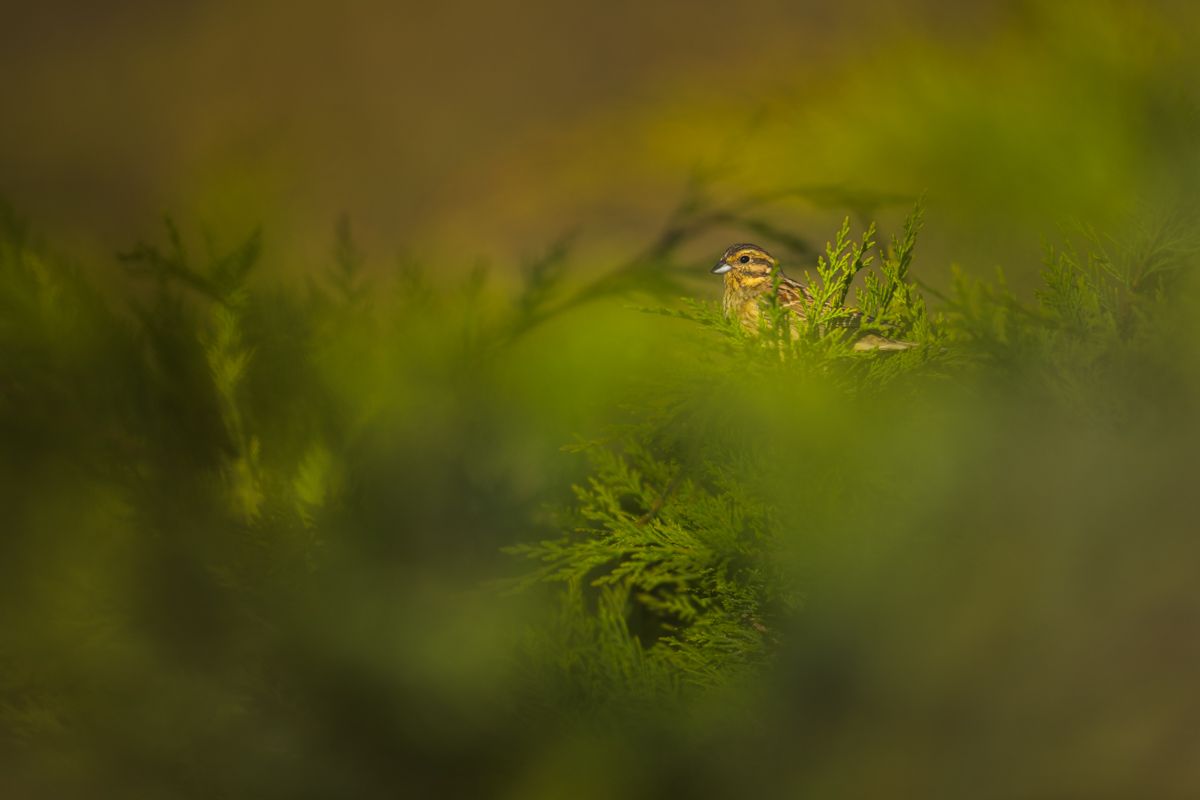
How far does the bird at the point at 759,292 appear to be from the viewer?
0.92 ft

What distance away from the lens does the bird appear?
0.92ft

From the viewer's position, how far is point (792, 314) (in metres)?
0.29

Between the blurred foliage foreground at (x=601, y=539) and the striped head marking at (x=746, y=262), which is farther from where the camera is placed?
the striped head marking at (x=746, y=262)

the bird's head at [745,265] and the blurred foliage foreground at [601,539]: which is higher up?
the bird's head at [745,265]

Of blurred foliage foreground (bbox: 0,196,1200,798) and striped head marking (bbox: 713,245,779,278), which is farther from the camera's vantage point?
striped head marking (bbox: 713,245,779,278)

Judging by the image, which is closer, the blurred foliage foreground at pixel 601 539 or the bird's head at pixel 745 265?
the blurred foliage foreground at pixel 601 539

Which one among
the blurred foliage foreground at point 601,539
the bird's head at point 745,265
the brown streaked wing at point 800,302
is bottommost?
the blurred foliage foreground at point 601,539

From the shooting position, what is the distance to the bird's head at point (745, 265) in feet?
1.15

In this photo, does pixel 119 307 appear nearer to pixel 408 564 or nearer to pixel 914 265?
pixel 408 564

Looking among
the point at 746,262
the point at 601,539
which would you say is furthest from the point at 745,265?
the point at 601,539

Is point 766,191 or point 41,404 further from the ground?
point 766,191

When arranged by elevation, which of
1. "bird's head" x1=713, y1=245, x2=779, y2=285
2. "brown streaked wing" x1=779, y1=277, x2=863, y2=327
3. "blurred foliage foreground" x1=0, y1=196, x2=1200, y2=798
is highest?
"bird's head" x1=713, y1=245, x2=779, y2=285

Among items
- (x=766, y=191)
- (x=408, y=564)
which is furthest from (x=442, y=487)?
(x=766, y=191)

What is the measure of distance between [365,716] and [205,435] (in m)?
0.10
